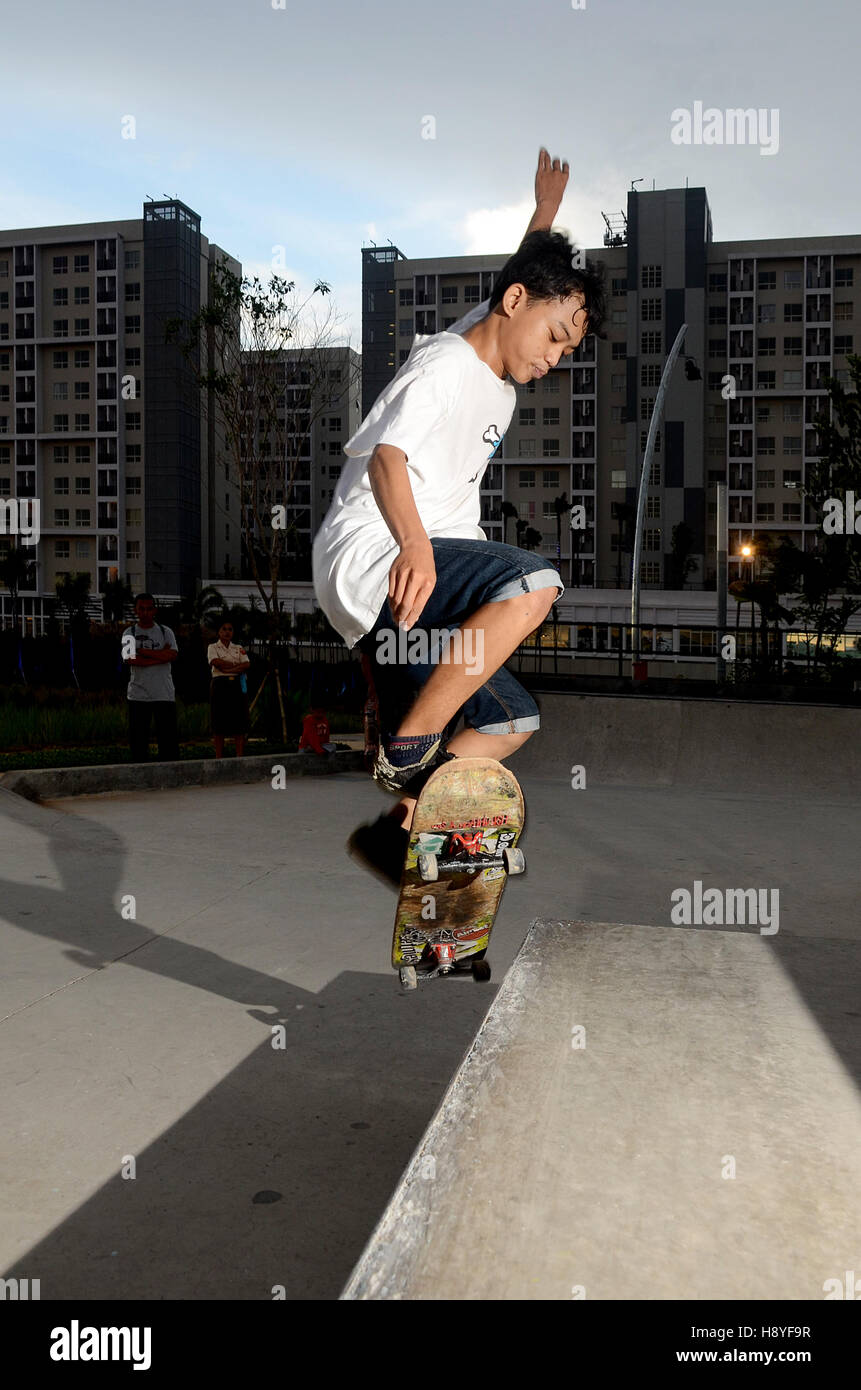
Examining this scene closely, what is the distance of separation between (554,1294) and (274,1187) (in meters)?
1.28

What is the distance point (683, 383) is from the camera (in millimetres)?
77188

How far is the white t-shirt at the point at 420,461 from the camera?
2199 mm

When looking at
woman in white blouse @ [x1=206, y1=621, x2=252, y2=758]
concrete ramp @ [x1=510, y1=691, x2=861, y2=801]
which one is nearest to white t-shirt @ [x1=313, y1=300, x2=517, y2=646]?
woman in white blouse @ [x1=206, y1=621, x2=252, y2=758]

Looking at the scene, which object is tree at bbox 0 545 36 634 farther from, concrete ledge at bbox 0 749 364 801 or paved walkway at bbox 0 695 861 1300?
paved walkway at bbox 0 695 861 1300

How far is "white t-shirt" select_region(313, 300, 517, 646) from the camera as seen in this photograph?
2199mm

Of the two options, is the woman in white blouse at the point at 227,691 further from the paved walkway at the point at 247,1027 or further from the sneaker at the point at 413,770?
the sneaker at the point at 413,770

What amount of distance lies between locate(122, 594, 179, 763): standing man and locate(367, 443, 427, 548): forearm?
26.2ft

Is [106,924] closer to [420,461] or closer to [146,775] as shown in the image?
[420,461]

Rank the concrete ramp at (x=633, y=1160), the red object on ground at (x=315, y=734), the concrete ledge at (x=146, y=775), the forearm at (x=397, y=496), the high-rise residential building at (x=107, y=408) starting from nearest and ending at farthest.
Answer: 1. the concrete ramp at (x=633, y=1160)
2. the forearm at (x=397, y=496)
3. the concrete ledge at (x=146, y=775)
4. the red object on ground at (x=315, y=734)
5. the high-rise residential building at (x=107, y=408)

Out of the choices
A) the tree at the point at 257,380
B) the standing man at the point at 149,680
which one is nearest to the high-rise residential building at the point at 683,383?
the tree at the point at 257,380

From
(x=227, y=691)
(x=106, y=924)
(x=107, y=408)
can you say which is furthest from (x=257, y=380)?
(x=107, y=408)

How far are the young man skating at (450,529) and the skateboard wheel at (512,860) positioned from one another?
275mm

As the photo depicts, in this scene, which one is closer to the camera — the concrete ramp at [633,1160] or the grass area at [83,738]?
the concrete ramp at [633,1160]
